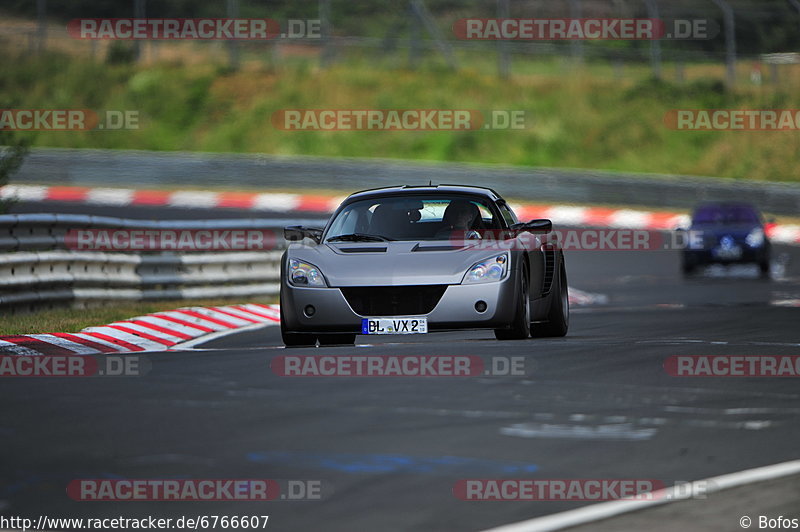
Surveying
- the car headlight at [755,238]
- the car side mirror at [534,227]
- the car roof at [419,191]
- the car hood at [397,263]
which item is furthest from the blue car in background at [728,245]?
the car hood at [397,263]

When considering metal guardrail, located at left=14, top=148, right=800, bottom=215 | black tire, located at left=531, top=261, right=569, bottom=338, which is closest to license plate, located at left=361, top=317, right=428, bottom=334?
black tire, located at left=531, top=261, right=569, bottom=338

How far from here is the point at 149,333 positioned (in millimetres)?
13633

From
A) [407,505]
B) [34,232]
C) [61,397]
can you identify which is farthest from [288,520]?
[34,232]

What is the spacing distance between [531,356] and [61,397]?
3480 mm

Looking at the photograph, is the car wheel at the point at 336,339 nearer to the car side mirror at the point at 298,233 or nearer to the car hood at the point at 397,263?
the car hood at the point at 397,263

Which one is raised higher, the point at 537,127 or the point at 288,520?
the point at 537,127

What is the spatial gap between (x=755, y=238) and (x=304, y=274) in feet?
49.9

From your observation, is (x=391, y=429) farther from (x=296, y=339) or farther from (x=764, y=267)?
(x=764, y=267)

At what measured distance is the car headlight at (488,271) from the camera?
11.1 m

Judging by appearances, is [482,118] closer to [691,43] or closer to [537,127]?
[537,127]

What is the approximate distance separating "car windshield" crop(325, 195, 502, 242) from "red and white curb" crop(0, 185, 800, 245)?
20520 mm

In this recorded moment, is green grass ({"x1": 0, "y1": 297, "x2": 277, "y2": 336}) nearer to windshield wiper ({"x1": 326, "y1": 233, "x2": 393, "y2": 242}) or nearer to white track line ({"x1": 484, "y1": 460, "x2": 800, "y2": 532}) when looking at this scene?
windshield wiper ({"x1": 326, "y1": 233, "x2": 393, "y2": 242})

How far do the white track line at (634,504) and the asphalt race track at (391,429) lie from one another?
0.10 metres

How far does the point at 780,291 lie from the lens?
20531 millimetres
